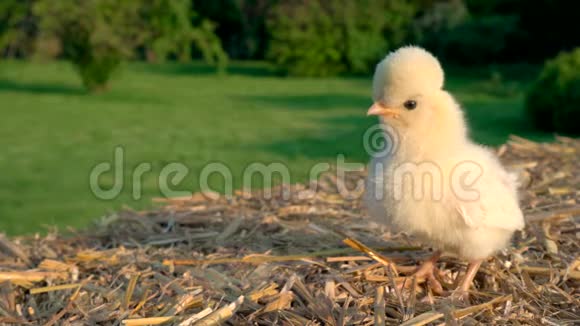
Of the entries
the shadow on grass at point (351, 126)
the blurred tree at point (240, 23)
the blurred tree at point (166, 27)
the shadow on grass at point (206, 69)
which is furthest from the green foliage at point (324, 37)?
the blurred tree at point (166, 27)

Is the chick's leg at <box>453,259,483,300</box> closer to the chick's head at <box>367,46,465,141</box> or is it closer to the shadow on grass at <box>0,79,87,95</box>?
the chick's head at <box>367,46,465,141</box>

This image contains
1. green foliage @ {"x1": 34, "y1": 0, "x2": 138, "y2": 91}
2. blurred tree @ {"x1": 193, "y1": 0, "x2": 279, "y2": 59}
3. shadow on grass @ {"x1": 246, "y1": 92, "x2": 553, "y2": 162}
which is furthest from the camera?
blurred tree @ {"x1": 193, "y1": 0, "x2": 279, "y2": 59}

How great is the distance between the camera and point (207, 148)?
13.1 metres

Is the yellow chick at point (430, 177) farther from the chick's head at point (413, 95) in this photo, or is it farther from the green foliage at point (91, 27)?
the green foliage at point (91, 27)

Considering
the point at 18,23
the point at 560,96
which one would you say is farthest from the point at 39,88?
the point at 560,96

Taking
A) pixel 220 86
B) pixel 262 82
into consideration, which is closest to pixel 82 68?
pixel 220 86

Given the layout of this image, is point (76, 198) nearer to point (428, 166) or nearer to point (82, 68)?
point (428, 166)

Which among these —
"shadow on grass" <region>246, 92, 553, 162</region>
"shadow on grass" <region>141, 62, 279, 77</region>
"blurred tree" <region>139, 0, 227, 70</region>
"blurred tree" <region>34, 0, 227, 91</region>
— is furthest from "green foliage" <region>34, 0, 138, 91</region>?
"shadow on grass" <region>141, 62, 279, 77</region>

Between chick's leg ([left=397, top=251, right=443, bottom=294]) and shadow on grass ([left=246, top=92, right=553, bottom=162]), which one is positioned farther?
shadow on grass ([left=246, top=92, right=553, bottom=162])

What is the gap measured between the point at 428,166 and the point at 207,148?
10701 mm

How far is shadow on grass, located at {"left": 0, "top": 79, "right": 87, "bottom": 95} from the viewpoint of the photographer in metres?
21.3

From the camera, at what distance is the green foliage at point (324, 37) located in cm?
2650

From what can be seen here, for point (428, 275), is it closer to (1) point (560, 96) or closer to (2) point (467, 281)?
(2) point (467, 281)

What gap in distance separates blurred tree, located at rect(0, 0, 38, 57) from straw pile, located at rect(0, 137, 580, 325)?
1534 centimetres
